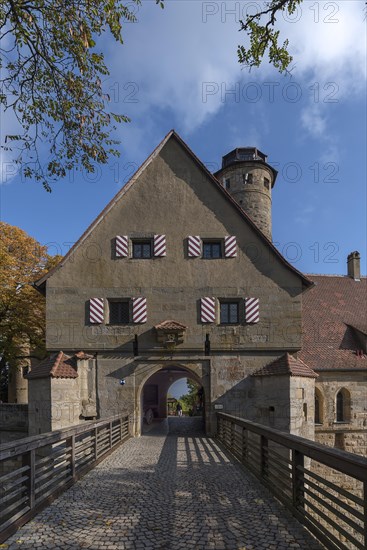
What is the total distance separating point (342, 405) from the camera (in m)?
18.0

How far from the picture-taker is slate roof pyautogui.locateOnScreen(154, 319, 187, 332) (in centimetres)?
1388

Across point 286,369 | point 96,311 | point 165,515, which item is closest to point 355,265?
point 286,369

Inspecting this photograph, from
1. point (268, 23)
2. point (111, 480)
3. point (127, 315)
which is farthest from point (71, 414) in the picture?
point (268, 23)

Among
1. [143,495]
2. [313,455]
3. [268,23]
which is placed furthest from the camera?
[268,23]

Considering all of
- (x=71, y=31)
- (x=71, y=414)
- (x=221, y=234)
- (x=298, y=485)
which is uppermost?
(x=71, y=31)

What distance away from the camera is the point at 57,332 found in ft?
46.3

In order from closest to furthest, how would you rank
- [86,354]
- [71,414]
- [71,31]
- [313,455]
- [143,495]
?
1. [313,455]
2. [71,31]
3. [143,495]
4. [71,414]
5. [86,354]

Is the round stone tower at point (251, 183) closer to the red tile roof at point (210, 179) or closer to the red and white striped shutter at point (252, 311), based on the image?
the red tile roof at point (210, 179)

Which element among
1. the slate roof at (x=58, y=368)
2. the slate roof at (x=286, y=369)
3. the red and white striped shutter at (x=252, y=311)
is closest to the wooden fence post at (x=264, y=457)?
the slate roof at (x=286, y=369)

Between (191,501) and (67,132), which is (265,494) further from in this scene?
(67,132)

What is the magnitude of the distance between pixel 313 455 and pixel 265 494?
6.62ft

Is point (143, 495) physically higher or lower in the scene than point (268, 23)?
lower

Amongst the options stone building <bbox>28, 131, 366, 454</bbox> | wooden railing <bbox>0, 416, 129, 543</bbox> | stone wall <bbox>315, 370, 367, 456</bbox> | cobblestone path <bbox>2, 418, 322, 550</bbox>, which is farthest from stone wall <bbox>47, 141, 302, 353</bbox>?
cobblestone path <bbox>2, 418, 322, 550</bbox>

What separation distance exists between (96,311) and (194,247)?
4232 mm
